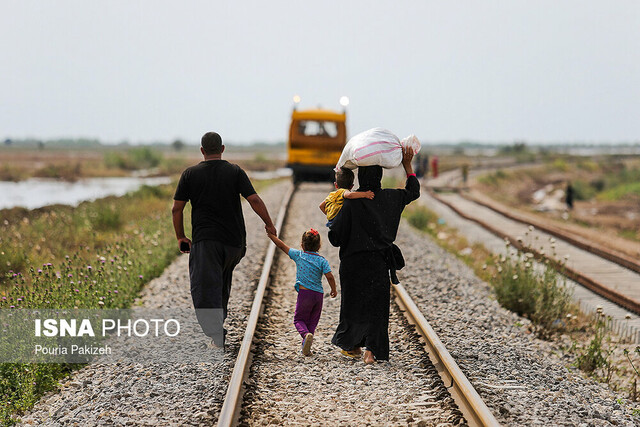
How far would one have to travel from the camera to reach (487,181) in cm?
4578

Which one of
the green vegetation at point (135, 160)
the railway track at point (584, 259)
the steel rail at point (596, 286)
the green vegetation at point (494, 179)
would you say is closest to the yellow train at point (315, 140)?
the railway track at point (584, 259)

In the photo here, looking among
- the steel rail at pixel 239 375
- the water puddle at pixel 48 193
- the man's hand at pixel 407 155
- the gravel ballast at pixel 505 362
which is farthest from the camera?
the water puddle at pixel 48 193

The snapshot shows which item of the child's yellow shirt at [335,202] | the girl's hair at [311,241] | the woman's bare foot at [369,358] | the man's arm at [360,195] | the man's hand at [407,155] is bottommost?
the woman's bare foot at [369,358]

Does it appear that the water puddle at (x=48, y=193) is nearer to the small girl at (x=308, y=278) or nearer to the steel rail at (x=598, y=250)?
the steel rail at (x=598, y=250)

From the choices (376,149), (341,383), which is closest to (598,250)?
(376,149)

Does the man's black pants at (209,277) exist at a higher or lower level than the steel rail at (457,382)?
higher

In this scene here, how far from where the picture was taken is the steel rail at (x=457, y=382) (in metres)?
4.38

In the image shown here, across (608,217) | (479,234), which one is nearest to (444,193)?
(608,217)

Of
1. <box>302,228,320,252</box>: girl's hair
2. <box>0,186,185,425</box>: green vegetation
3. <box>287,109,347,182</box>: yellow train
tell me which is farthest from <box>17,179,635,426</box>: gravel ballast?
<box>287,109,347,182</box>: yellow train

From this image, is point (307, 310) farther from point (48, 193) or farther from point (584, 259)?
point (48, 193)

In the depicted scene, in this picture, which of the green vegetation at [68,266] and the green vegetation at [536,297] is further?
the green vegetation at [536,297]

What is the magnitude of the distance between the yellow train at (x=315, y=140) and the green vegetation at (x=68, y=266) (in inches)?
230

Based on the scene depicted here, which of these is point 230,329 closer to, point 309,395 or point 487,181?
point 309,395

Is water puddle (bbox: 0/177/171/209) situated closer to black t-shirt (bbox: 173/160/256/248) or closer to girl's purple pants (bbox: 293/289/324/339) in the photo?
black t-shirt (bbox: 173/160/256/248)
